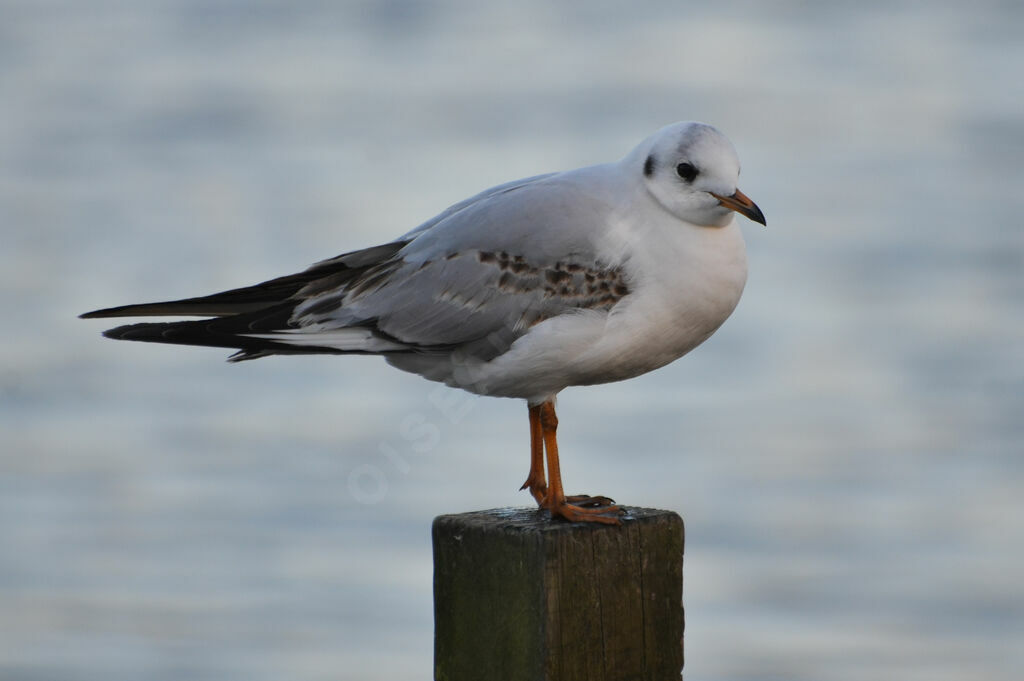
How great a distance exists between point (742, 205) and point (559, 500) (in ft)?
4.51

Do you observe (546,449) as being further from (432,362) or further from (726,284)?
(726,284)

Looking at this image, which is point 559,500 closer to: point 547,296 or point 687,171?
point 547,296

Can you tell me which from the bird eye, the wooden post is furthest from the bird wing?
the wooden post

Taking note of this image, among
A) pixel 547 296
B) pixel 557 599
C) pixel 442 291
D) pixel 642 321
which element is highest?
pixel 442 291

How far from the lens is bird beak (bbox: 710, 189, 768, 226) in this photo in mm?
5168

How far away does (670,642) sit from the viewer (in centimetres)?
458

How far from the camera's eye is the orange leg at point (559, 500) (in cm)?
469

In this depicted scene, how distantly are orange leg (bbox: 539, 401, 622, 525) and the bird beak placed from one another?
1153mm

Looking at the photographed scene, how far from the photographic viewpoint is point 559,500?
5082 mm

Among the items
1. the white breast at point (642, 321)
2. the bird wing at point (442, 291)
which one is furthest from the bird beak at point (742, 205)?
Result: the bird wing at point (442, 291)

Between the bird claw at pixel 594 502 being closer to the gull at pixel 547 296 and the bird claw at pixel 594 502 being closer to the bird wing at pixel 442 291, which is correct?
the gull at pixel 547 296

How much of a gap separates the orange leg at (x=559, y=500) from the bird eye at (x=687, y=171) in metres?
1.13

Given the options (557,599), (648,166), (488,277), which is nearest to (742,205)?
(648,166)

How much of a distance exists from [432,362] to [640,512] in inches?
53.2
